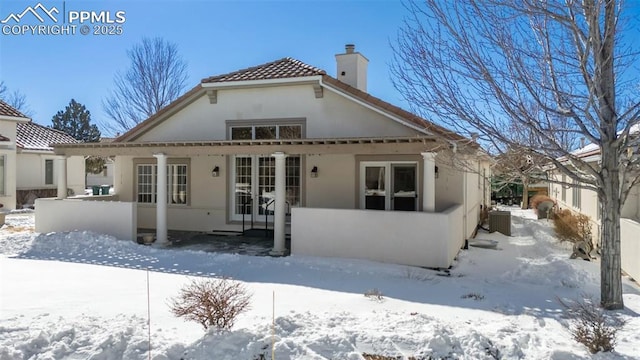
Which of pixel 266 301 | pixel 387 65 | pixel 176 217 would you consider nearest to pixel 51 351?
pixel 266 301

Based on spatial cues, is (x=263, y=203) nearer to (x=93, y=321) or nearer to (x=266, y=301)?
(x=266, y=301)

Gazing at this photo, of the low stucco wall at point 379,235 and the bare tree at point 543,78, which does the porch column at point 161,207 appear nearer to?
the low stucco wall at point 379,235

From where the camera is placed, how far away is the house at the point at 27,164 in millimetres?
21766

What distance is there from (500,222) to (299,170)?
7.42m

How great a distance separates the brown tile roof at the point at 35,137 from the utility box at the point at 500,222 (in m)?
21.8

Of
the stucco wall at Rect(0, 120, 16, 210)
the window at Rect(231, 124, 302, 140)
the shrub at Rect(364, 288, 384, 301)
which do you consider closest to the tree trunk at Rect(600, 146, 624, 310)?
the shrub at Rect(364, 288, 384, 301)

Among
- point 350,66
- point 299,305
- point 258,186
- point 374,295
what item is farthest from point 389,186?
point 299,305

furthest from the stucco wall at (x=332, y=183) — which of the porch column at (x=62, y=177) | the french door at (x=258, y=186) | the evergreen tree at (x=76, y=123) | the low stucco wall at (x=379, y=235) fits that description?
the evergreen tree at (x=76, y=123)

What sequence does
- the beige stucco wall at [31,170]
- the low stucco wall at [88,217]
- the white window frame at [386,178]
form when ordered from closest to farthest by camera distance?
the white window frame at [386,178] < the low stucco wall at [88,217] < the beige stucco wall at [31,170]

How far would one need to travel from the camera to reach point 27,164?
992 inches

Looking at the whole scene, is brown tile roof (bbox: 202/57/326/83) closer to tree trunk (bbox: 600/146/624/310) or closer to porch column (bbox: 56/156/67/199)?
porch column (bbox: 56/156/67/199)

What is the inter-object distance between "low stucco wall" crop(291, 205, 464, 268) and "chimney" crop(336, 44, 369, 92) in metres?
5.67

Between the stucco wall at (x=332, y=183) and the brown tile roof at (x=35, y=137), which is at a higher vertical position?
the brown tile roof at (x=35, y=137)

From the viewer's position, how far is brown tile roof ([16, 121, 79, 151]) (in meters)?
25.4
